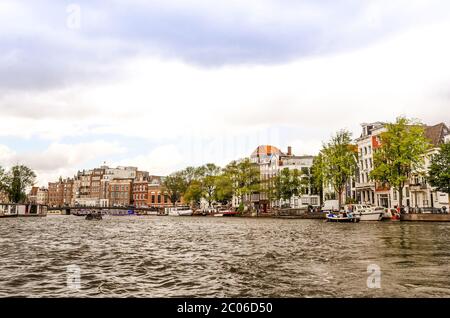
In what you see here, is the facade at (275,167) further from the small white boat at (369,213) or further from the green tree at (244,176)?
the small white boat at (369,213)

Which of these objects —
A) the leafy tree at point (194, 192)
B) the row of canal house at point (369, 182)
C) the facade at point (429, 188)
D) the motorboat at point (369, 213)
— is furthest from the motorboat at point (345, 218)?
the leafy tree at point (194, 192)

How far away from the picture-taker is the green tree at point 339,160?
280 ft

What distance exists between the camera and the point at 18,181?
141 metres

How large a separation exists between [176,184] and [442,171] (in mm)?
117479

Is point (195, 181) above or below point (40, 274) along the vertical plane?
above

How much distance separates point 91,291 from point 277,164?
128829mm

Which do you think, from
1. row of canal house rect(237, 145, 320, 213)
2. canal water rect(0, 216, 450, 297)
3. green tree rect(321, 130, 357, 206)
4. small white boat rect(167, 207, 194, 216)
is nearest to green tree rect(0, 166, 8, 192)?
small white boat rect(167, 207, 194, 216)

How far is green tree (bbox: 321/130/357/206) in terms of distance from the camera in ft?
280

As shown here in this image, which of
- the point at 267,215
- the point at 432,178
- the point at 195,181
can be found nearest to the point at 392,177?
the point at 432,178

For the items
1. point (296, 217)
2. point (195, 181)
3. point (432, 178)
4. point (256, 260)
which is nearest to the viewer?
point (256, 260)

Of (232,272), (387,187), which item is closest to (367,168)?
(387,187)

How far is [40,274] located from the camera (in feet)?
60.8

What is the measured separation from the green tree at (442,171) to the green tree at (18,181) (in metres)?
119

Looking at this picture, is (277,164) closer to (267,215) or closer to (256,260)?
(267,215)
